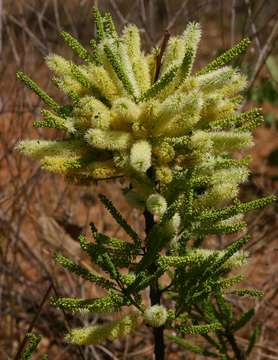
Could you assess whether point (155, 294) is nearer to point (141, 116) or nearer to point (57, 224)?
point (141, 116)

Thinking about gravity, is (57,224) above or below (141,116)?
below

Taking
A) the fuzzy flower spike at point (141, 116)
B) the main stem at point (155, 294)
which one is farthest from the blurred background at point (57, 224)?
the fuzzy flower spike at point (141, 116)

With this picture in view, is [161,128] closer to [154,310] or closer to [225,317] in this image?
[154,310]

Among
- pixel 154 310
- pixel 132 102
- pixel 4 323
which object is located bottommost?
pixel 4 323

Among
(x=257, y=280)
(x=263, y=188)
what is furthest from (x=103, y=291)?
(x=263, y=188)

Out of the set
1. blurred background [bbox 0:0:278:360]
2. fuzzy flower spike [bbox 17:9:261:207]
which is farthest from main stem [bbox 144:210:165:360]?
blurred background [bbox 0:0:278:360]

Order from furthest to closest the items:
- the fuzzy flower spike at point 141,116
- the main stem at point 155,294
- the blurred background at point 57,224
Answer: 1. the blurred background at point 57,224
2. the main stem at point 155,294
3. the fuzzy flower spike at point 141,116

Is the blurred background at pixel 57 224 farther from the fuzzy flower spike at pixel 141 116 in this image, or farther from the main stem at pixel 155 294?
the fuzzy flower spike at pixel 141 116

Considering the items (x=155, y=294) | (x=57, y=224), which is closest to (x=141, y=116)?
(x=155, y=294)
